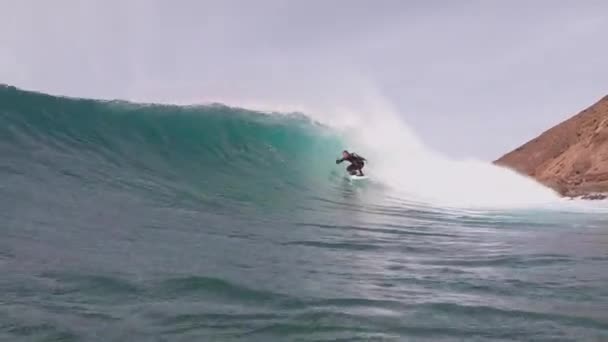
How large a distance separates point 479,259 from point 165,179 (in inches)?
353

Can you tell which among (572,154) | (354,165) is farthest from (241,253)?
(572,154)

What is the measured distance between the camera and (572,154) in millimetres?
63938

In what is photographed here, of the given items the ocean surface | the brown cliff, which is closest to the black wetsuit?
the ocean surface

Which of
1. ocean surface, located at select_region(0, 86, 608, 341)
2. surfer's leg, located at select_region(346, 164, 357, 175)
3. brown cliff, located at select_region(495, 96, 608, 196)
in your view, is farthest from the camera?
brown cliff, located at select_region(495, 96, 608, 196)

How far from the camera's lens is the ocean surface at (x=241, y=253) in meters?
5.80

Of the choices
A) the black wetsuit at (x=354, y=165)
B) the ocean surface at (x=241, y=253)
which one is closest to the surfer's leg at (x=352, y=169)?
the black wetsuit at (x=354, y=165)

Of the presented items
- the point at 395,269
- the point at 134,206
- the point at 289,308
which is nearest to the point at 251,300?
the point at 289,308

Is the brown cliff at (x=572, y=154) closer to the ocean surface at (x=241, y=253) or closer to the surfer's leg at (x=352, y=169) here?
the surfer's leg at (x=352, y=169)

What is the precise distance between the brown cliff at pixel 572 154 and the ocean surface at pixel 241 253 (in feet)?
94.0

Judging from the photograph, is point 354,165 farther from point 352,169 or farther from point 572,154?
point 572,154

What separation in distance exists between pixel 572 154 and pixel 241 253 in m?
62.0

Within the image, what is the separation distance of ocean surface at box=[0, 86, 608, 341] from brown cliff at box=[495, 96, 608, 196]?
2864 centimetres

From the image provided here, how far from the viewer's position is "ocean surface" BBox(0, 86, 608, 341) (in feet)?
19.0

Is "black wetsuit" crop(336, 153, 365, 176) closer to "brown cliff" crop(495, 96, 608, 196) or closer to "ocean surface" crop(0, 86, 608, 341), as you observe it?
"ocean surface" crop(0, 86, 608, 341)
